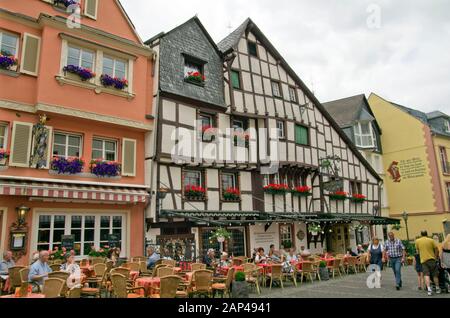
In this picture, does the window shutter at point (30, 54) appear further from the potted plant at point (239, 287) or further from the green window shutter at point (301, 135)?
the green window shutter at point (301, 135)

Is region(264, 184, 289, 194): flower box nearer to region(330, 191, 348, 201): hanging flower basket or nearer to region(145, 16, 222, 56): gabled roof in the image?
region(330, 191, 348, 201): hanging flower basket

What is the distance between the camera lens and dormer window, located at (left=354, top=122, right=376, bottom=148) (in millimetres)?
28906

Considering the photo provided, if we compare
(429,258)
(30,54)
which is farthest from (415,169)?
(30,54)

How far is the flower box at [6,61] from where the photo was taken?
11.3 metres

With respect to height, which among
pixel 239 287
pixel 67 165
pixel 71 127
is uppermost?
pixel 71 127

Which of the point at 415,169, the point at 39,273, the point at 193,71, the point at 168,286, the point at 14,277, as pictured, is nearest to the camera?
the point at 168,286

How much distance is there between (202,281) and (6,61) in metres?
8.98

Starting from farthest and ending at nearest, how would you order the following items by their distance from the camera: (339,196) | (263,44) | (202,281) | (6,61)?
(339,196) < (263,44) < (6,61) < (202,281)

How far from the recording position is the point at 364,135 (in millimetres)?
29031

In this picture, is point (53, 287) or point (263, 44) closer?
point (53, 287)

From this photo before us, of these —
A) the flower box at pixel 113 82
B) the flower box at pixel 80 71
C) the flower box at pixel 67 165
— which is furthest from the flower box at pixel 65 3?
the flower box at pixel 67 165

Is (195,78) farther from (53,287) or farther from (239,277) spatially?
(53,287)

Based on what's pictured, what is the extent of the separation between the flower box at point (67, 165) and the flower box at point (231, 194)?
6.28 metres
